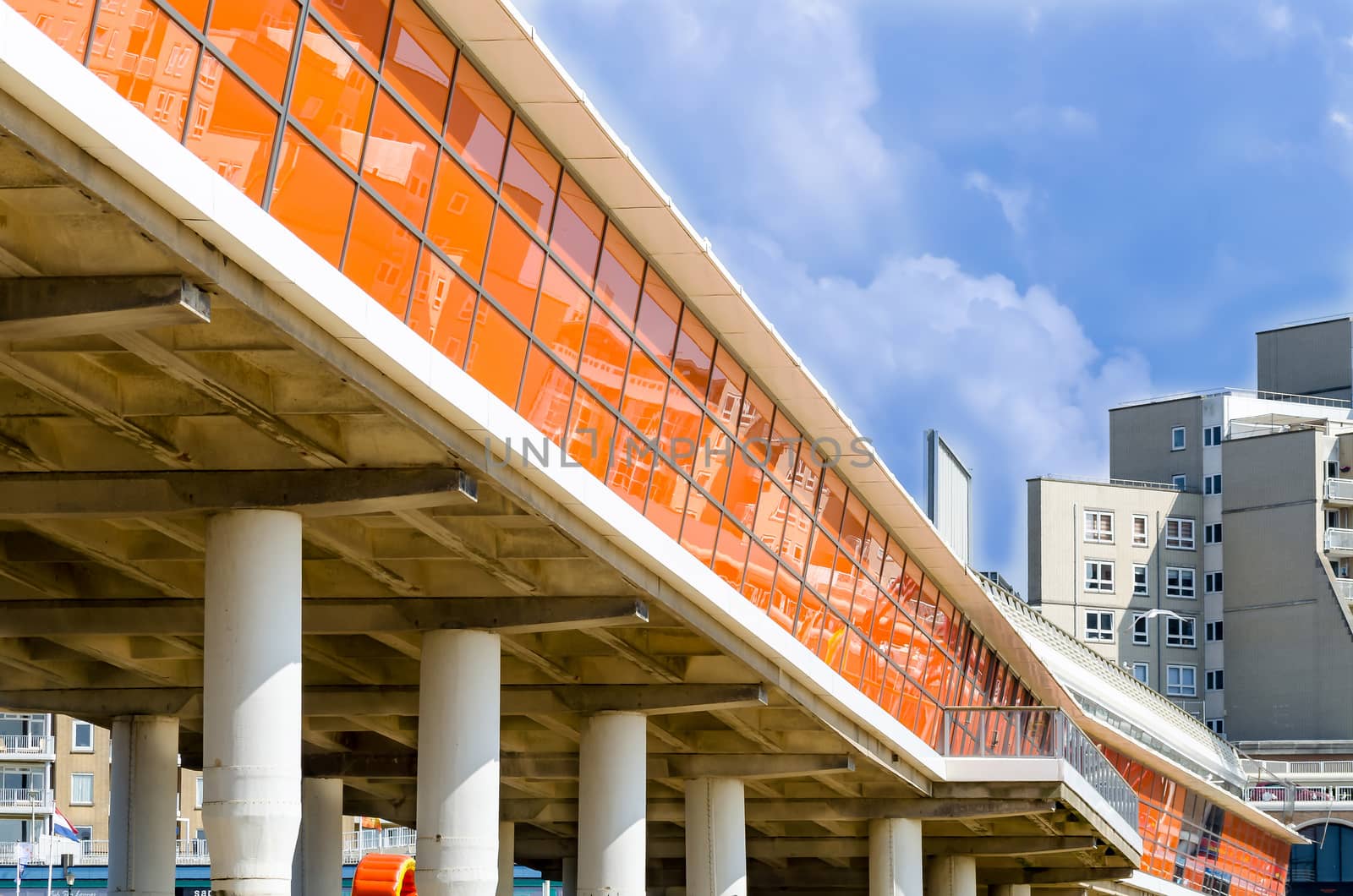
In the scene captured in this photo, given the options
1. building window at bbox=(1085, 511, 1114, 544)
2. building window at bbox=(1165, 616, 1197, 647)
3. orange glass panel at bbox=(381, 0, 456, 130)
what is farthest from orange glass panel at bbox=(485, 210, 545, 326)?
building window at bbox=(1165, 616, 1197, 647)

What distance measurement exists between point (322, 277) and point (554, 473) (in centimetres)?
550

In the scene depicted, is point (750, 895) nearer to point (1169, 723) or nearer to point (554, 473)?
point (1169, 723)

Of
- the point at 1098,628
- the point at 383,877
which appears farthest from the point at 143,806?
the point at 1098,628

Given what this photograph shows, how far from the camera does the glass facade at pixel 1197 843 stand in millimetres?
63713

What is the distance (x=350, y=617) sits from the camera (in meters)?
25.5

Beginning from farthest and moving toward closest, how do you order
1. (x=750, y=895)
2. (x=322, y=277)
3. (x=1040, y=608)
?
(x=1040, y=608) < (x=750, y=895) < (x=322, y=277)

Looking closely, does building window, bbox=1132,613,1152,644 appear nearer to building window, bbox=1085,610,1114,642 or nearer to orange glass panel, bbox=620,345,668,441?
building window, bbox=1085,610,1114,642

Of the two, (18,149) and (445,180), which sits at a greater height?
(445,180)

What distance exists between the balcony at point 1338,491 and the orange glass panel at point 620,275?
8729 cm

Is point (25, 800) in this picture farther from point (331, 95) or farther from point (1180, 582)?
point (331, 95)

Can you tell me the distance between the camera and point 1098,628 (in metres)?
110

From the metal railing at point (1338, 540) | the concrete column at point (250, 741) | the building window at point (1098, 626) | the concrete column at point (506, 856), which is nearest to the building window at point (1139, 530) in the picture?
the building window at point (1098, 626)

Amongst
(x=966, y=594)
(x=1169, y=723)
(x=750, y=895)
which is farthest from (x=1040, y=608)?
(x=966, y=594)

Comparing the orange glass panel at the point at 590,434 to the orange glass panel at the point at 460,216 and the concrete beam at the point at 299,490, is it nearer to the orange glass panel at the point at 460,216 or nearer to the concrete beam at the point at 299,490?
the concrete beam at the point at 299,490
